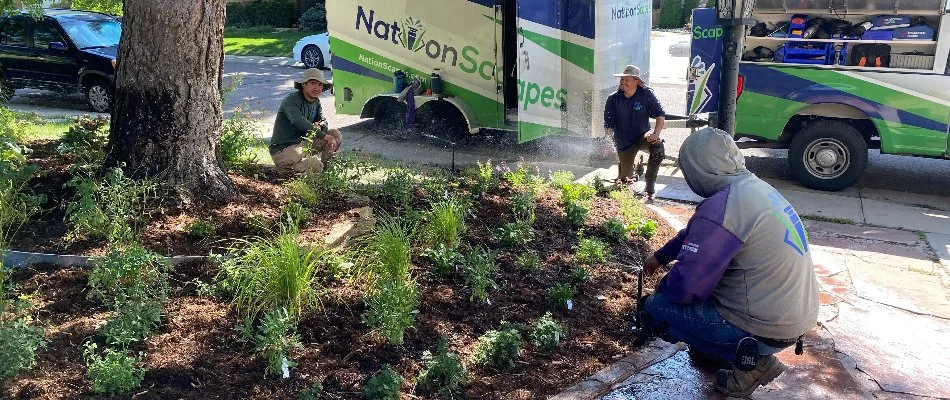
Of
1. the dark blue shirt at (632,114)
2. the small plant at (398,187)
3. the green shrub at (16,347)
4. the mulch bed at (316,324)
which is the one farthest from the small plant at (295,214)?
the dark blue shirt at (632,114)

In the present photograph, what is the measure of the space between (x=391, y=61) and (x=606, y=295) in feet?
20.7

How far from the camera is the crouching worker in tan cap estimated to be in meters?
7.41

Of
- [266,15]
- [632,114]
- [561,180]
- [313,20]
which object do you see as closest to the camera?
[561,180]

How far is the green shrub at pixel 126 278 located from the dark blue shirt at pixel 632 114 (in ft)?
17.3

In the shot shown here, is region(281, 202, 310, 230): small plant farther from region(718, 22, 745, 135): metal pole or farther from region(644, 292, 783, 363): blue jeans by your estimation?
region(718, 22, 745, 135): metal pole

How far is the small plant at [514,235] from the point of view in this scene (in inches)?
226

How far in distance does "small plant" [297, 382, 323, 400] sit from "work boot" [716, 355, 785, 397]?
2.08 meters

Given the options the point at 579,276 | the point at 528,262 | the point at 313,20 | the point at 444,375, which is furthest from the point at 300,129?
the point at 313,20

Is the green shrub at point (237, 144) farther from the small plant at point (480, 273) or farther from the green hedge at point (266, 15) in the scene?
the green hedge at point (266, 15)

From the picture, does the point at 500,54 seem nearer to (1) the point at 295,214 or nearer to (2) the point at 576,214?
(2) the point at 576,214

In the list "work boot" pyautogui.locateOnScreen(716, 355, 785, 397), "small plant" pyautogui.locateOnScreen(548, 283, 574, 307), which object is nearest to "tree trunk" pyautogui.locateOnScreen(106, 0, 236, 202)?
"small plant" pyautogui.locateOnScreen(548, 283, 574, 307)

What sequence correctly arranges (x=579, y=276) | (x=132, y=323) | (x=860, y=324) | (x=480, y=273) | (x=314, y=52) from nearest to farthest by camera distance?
(x=132, y=323) → (x=480, y=273) → (x=579, y=276) → (x=860, y=324) → (x=314, y=52)

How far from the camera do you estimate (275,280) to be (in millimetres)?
4324

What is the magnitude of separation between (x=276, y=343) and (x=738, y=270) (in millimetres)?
2307
